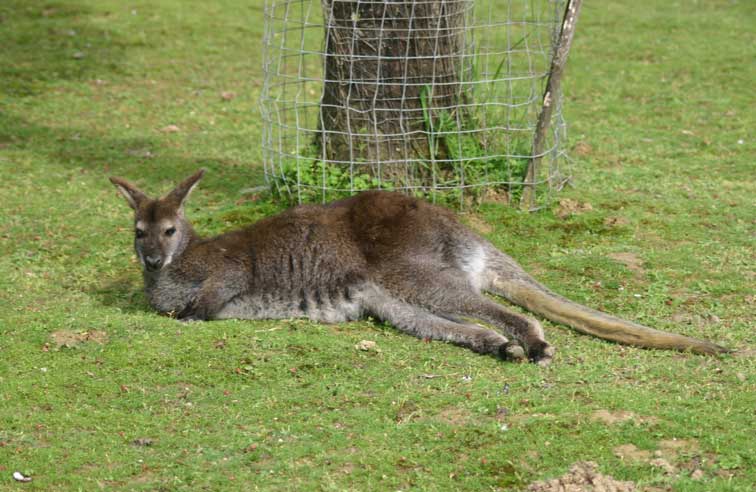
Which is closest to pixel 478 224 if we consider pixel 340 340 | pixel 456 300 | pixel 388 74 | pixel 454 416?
pixel 388 74

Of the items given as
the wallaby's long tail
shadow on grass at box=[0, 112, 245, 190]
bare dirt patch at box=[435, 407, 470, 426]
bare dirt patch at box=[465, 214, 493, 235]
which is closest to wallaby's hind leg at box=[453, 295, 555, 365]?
the wallaby's long tail

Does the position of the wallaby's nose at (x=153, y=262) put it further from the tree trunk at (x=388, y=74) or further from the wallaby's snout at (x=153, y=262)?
the tree trunk at (x=388, y=74)

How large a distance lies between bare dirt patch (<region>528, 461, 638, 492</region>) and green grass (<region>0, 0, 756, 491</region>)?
0.19 ft

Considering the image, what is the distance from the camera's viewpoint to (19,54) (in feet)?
42.4

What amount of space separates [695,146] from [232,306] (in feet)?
18.6

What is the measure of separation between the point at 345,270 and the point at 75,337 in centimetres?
163

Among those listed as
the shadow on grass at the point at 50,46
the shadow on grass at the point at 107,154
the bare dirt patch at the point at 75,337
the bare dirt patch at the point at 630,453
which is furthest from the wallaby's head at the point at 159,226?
the shadow on grass at the point at 50,46

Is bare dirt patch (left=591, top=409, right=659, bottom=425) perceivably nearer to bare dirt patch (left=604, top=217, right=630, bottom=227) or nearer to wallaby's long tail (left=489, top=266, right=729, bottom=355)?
wallaby's long tail (left=489, top=266, right=729, bottom=355)

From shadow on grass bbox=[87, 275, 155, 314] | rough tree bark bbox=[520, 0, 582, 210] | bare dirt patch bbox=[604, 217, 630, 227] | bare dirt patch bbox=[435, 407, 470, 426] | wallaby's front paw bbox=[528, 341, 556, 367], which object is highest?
rough tree bark bbox=[520, 0, 582, 210]

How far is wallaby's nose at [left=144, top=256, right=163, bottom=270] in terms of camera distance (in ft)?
19.8

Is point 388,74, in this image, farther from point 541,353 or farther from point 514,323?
point 541,353

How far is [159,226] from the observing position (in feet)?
20.1

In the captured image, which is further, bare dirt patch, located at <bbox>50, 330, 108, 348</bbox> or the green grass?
bare dirt patch, located at <bbox>50, 330, 108, 348</bbox>

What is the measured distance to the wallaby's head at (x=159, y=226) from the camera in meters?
6.08
